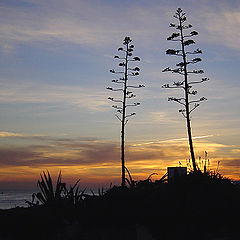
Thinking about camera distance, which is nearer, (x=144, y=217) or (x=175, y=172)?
(x=144, y=217)

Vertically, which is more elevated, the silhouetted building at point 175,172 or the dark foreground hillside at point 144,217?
the silhouetted building at point 175,172

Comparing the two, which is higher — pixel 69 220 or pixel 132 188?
pixel 132 188

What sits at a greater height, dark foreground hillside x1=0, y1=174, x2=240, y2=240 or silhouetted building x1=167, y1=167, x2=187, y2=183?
silhouetted building x1=167, y1=167, x2=187, y2=183

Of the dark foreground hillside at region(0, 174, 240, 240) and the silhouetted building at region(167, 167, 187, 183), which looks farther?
the silhouetted building at region(167, 167, 187, 183)

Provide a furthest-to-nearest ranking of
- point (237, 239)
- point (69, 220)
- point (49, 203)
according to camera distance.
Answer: point (49, 203) < point (69, 220) < point (237, 239)

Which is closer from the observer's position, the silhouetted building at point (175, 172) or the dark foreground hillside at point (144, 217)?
the dark foreground hillside at point (144, 217)

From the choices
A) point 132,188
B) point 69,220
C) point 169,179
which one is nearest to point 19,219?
point 69,220

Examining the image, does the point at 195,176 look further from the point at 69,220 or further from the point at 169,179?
the point at 69,220

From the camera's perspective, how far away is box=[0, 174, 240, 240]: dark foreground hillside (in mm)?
8406

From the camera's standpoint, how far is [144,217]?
344 inches

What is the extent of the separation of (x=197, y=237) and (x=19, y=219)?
3.90 m

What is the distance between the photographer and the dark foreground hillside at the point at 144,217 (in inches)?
331

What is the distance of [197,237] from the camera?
8.23m

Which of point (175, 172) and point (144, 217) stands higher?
point (175, 172)
